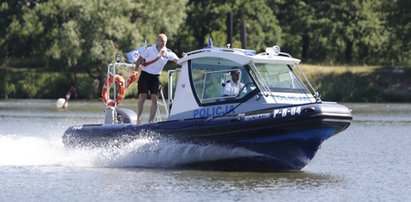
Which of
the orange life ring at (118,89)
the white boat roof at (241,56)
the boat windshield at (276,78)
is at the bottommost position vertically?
the orange life ring at (118,89)

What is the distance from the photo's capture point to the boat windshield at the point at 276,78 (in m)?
17.4

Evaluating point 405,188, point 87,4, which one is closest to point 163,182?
point 405,188

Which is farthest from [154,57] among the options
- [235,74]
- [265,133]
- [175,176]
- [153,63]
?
[265,133]

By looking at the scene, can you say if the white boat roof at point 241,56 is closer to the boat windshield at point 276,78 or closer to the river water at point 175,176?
the boat windshield at point 276,78

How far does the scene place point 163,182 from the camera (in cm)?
1619

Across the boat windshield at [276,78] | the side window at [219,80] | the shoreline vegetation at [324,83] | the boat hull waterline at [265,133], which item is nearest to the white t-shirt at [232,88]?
the side window at [219,80]

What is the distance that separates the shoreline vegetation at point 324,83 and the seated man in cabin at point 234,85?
3224cm

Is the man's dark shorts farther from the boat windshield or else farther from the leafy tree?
the leafy tree

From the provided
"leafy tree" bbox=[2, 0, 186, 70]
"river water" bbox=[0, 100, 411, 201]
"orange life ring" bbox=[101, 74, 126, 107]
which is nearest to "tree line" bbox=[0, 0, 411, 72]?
"leafy tree" bbox=[2, 0, 186, 70]

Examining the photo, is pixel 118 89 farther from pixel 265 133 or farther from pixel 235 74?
pixel 265 133

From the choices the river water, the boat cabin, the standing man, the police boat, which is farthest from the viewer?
the standing man

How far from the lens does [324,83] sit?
5269cm

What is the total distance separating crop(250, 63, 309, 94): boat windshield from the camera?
17.4 m

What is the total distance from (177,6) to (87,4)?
567 cm
